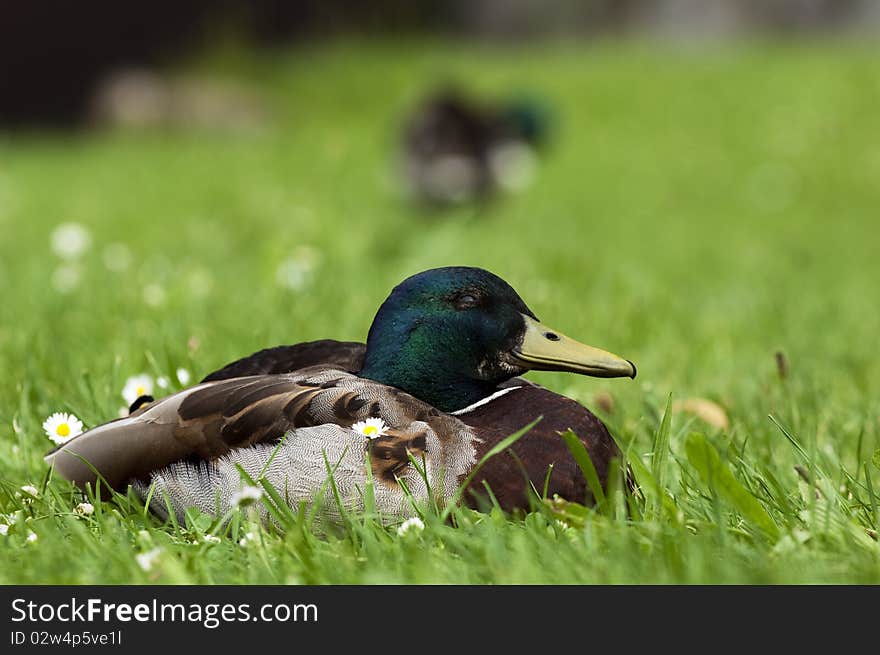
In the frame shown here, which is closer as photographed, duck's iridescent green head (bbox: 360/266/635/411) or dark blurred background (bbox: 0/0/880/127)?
duck's iridescent green head (bbox: 360/266/635/411)

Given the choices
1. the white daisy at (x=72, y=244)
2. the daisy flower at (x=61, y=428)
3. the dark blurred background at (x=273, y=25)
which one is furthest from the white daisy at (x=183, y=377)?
the dark blurred background at (x=273, y=25)

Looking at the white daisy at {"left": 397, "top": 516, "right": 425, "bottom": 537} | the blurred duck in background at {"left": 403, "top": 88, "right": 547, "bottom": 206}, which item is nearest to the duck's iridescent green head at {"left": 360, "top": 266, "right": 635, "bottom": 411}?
the white daisy at {"left": 397, "top": 516, "right": 425, "bottom": 537}

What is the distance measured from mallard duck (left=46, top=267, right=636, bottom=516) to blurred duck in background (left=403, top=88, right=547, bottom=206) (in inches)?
230

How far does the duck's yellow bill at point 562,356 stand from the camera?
207 centimetres

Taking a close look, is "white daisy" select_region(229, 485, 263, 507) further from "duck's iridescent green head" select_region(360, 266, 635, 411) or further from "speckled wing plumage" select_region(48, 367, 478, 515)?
"duck's iridescent green head" select_region(360, 266, 635, 411)

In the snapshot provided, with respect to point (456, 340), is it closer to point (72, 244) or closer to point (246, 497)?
point (246, 497)

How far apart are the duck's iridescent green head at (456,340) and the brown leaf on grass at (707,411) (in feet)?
1.98

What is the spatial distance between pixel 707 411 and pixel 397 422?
37.8 inches

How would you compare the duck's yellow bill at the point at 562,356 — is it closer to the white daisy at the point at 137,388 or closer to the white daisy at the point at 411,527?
the white daisy at the point at 411,527

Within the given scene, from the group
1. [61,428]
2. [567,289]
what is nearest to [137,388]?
[61,428]

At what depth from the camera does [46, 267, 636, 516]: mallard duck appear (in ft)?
6.38

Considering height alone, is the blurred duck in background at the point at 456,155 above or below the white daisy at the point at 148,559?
above

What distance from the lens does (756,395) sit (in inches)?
115

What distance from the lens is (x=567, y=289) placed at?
15.5 ft
